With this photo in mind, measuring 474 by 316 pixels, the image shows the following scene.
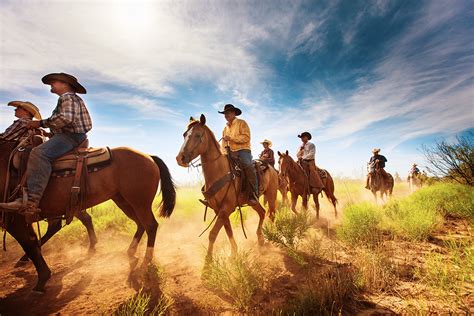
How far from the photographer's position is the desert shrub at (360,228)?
4.99m

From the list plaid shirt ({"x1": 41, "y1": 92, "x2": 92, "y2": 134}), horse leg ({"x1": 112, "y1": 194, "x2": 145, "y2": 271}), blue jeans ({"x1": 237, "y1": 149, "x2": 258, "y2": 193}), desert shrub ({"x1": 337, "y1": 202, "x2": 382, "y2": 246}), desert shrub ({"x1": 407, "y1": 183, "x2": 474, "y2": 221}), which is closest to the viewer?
plaid shirt ({"x1": 41, "y1": 92, "x2": 92, "y2": 134})

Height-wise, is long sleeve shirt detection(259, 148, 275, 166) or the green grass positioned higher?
long sleeve shirt detection(259, 148, 275, 166)

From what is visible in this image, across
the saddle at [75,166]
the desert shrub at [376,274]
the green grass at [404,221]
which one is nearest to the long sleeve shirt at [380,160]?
the green grass at [404,221]

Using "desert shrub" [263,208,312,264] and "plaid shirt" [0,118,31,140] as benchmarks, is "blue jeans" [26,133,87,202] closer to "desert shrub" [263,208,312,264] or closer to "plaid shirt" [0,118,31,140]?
"plaid shirt" [0,118,31,140]

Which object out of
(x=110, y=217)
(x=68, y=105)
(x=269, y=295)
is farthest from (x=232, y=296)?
(x=110, y=217)

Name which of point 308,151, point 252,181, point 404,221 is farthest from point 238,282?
point 308,151

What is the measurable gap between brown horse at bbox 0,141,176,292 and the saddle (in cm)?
9

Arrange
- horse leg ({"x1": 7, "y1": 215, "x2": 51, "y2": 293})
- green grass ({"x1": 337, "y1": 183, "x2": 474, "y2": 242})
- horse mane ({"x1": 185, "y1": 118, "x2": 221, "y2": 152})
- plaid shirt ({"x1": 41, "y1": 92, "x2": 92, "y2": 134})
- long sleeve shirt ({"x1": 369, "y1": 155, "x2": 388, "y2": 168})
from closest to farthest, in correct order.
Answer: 1. horse leg ({"x1": 7, "y1": 215, "x2": 51, "y2": 293})
2. plaid shirt ({"x1": 41, "y1": 92, "x2": 92, "y2": 134})
3. horse mane ({"x1": 185, "y1": 118, "x2": 221, "y2": 152})
4. green grass ({"x1": 337, "y1": 183, "x2": 474, "y2": 242})
5. long sleeve shirt ({"x1": 369, "y1": 155, "x2": 388, "y2": 168})

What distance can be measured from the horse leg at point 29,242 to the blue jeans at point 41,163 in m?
0.72

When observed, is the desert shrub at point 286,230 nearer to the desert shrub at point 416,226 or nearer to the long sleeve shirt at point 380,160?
the desert shrub at point 416,226

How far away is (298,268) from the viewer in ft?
13.5

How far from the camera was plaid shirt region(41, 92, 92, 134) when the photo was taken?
12.7ft

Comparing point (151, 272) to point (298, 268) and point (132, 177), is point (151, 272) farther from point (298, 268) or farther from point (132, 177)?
point (298, 268)

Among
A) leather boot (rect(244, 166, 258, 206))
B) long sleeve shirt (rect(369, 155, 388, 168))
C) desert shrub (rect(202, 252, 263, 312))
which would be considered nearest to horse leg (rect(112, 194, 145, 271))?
desert shrub (rect(202, 252, 263, 312))
